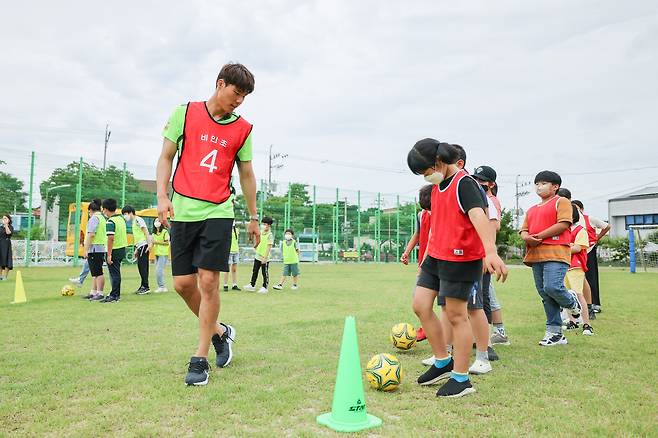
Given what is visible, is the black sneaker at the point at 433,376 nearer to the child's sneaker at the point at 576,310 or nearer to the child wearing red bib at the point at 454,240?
the child wearing red bib at the point at 454,240

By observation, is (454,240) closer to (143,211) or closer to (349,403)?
(349,403)

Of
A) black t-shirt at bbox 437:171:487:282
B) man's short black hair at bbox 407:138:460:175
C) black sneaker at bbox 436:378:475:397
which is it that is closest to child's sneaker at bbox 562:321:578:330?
black t-shirt at bbox 437:171:487:282

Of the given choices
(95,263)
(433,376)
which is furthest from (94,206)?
(433,376)

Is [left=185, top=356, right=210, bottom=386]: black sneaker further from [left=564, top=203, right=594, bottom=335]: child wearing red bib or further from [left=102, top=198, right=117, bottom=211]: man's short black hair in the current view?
[left=102, top=198, right=117, bottom=211]: man's short black hair

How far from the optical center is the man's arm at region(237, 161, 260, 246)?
446 centimetres

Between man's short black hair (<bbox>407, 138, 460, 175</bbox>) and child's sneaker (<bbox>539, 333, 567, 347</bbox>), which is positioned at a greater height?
man's short black hair (<bbox>407, 138, 460, 175</bbox>)

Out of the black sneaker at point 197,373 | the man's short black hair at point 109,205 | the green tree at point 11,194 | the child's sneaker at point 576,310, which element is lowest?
the black sneaker at point 197,373

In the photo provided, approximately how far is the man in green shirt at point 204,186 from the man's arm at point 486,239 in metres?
1.93

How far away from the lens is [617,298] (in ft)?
36.6

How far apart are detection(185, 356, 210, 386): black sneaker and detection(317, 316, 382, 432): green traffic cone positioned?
111cm

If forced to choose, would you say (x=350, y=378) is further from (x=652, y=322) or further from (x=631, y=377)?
(x=652, y=322)

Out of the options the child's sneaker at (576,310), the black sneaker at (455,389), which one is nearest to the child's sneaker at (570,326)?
the child's sneaker at (576,310)

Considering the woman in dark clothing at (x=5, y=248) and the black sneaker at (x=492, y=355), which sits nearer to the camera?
the black sneaker at (x=492, y=355)

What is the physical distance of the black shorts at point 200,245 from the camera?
4.06 m
